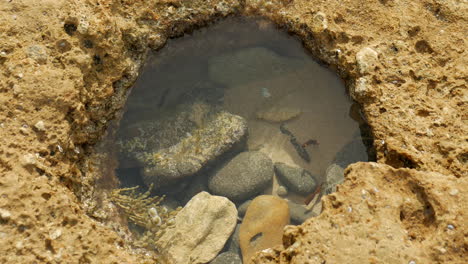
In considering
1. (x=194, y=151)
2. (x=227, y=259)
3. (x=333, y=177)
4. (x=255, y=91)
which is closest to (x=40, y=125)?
(x=194, y=151)

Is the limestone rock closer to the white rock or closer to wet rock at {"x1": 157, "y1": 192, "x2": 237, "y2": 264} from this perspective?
wet rock at {"x1": 157, "y1": 192, "x2": 237, "y2": 264}

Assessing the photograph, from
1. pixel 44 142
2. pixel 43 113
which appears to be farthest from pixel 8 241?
pixel 43 113

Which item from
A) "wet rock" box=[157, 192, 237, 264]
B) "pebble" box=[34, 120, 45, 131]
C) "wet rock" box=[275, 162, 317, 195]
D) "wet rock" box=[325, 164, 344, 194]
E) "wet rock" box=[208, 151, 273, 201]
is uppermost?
"pebble" box=[34, 120, 45, 131]

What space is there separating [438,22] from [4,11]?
3.95 m

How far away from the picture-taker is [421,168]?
9.56 ft

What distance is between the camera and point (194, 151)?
456cm

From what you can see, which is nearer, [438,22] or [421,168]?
[421,168]

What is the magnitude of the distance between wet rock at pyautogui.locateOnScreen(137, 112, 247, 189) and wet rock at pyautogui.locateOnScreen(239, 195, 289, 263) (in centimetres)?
80

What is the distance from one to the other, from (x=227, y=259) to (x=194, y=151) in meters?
1.35

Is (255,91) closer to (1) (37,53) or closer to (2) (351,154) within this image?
(2) (351,154)

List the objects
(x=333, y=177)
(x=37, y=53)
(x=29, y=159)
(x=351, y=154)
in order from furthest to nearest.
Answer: (x=333, y=177), (x=351, y=154), (x=37, y=53), (x=29, y=159)

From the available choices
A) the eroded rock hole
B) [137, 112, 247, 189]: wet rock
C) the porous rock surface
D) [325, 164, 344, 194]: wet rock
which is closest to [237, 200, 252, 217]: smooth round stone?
the eroded rock hole

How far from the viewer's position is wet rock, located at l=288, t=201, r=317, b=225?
411 cm

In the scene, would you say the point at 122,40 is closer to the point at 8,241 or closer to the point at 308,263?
A: the point at 8,241
